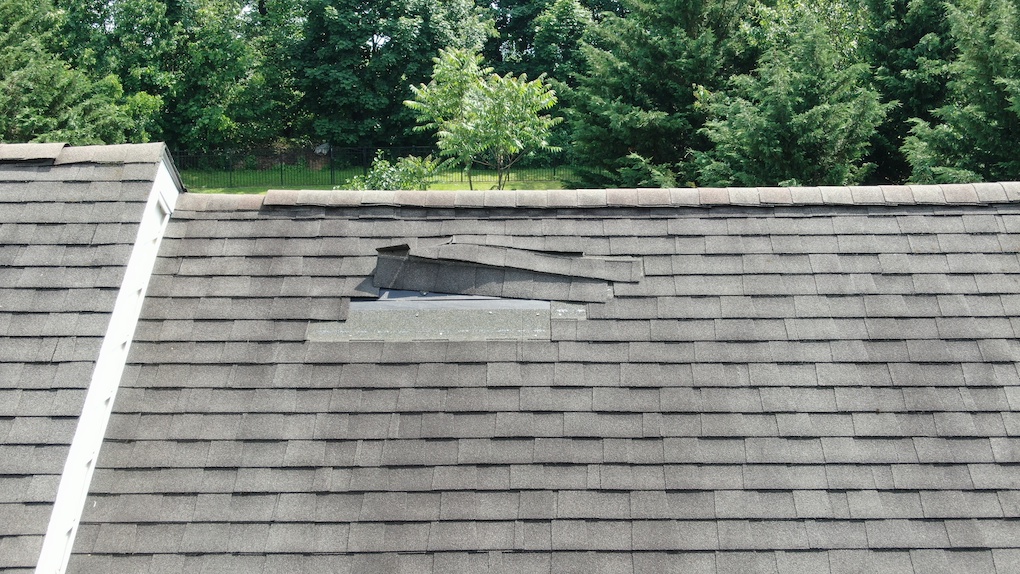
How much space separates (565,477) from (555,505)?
0.57 ft

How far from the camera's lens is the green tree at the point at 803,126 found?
14.8m

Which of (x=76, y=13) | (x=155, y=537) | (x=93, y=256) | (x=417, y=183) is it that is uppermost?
(x=93, y=256)

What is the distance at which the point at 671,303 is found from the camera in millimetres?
5562

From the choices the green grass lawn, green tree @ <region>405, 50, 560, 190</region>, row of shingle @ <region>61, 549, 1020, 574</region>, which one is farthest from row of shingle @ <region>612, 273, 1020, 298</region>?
the green grass lawn

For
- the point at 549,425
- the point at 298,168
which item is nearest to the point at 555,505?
the point at 549,425

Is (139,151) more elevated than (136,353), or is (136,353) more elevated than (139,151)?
(139,151)

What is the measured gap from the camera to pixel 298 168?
34.6m

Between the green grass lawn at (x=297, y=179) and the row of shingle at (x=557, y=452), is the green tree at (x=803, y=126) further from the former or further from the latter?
the green grass lawn at (x=297, y=179)

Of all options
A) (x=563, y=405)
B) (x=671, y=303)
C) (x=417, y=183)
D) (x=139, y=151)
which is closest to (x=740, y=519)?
(x=563, y=405)

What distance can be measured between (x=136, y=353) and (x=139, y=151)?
127 cm

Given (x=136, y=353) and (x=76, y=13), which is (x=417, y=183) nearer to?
(x=136, y=353)

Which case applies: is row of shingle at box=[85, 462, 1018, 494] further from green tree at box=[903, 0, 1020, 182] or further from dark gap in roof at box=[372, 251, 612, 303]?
green tree at box=[903, 0, 1020, 182]

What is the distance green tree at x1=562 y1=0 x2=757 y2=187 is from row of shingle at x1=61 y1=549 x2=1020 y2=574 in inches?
642

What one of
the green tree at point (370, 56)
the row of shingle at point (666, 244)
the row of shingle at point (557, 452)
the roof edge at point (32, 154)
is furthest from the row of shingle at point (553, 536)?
the green tree at point (370, 56)
